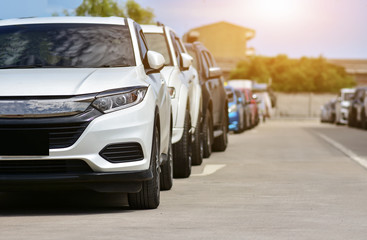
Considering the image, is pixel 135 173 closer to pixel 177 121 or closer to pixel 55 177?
pixel 55 177

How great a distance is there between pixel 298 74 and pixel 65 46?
111 metres

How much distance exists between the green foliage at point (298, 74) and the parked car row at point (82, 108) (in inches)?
4320

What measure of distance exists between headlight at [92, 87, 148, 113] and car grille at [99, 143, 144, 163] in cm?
31

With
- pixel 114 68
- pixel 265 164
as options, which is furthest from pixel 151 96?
pixel 265 164

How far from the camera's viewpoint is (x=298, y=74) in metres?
120

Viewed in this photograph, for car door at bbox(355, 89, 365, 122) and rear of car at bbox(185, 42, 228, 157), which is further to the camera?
car door at bbox(355, 89, 365, 122)

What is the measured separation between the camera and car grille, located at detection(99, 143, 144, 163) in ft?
27.3

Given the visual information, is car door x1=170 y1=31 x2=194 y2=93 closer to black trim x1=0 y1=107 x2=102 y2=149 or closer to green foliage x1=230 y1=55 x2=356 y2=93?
black trim x1=0 y1=107 x2=102 y2=149

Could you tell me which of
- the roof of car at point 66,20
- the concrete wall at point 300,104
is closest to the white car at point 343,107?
the roof of car at point 66,20

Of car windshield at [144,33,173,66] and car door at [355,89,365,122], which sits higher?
car windshield at [144,33,173,66]

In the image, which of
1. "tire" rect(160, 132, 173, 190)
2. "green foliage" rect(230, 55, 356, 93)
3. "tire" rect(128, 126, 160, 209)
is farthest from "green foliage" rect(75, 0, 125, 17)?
"green foliage" rect(230, 55, 356, 93)

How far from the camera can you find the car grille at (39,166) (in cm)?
826

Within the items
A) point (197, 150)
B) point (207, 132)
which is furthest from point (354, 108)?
point (197, 150)

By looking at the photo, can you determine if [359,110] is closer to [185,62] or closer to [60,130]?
[185,62]
